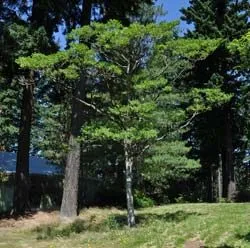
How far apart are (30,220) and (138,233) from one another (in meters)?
6.21

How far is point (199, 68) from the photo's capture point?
32406 millimetres

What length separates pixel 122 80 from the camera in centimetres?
1817

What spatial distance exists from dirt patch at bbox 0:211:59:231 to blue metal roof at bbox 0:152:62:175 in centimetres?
845

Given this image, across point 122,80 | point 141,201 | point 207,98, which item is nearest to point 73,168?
point 122,80

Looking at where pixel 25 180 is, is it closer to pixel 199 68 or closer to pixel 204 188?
pixel 199 68

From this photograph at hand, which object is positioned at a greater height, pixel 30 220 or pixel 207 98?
pixel 207 98

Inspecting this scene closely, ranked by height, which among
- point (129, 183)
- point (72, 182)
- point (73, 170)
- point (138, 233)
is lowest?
point (138, 233)

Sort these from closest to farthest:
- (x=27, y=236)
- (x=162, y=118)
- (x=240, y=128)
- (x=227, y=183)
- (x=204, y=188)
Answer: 1. (x=27, y=236)
2. (x=162, y=118)
3. (x=227, y=183)
4. (x=240, y=128)
5. (x=204, y=188)

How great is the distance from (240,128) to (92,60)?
2032 centimetres

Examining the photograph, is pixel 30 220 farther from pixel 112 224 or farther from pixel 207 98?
pixel 207 98

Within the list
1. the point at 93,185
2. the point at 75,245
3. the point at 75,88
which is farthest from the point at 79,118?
the point at 93,185

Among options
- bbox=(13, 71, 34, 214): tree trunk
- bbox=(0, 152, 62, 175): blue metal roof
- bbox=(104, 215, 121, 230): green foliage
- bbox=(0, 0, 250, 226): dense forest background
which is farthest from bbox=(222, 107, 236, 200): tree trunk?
bbox=(104, 215, 121, 230): green foliage

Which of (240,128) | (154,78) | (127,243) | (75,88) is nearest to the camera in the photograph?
(127,243)

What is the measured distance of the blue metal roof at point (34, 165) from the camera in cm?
3067
